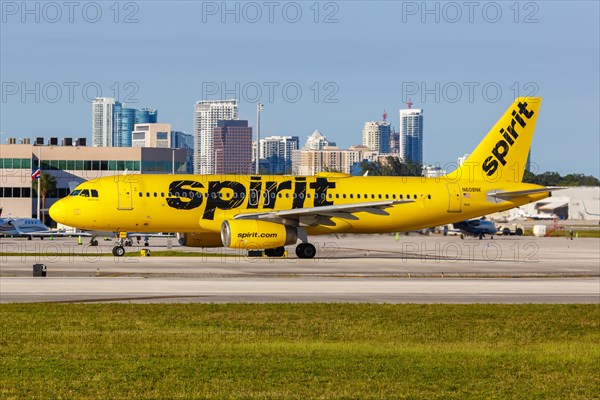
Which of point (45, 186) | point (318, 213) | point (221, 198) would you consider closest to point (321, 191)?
point (318, 213)

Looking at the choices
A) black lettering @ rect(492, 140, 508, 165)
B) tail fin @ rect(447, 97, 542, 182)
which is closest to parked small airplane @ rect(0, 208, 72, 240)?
tail fin @ rect(447, 97, 542, 182)

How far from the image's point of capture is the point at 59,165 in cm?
13938

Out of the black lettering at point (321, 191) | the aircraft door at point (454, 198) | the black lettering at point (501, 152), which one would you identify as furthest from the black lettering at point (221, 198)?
the black lettering at point (501, 152)

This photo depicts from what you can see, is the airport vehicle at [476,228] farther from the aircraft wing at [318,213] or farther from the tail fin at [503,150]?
the aircraft wing at [318,213]

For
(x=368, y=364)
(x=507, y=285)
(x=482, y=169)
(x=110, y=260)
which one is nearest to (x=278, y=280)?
(x=507, y=285)

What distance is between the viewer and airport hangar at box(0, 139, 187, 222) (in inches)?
5290

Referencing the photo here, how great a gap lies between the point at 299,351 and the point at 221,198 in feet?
120

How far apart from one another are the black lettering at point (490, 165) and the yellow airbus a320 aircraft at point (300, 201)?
0.06 metres

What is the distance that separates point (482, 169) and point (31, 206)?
85.3m

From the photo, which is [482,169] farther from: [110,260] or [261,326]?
[261,326]

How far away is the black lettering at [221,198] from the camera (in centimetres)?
5762

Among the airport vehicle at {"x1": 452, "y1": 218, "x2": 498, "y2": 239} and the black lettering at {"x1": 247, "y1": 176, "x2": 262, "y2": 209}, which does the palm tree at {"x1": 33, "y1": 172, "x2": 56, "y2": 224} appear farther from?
the black lettering at {"x1": 247, "y1": 176, "x2": 262, "y2": 209}

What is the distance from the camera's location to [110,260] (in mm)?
52969

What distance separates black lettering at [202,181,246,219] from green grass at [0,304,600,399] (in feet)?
89.7
